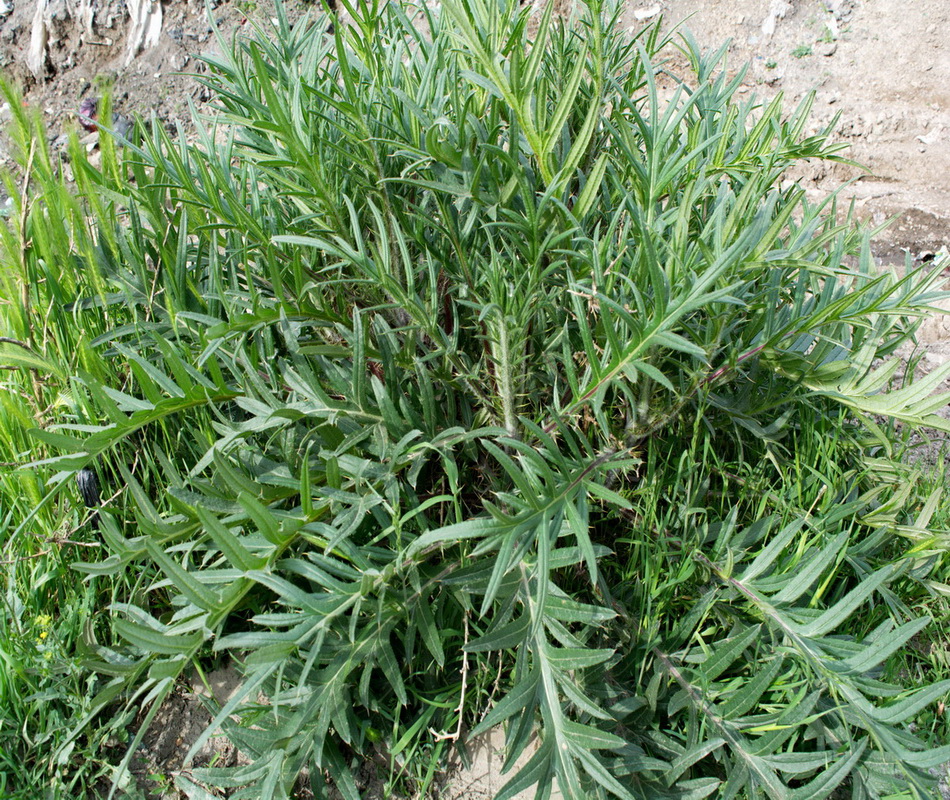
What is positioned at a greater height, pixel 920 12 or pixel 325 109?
pixel 325 109

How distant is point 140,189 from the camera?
5.24 feet

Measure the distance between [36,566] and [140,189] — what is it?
2.69 ft

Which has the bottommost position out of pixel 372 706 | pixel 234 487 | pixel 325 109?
pixel 372 706

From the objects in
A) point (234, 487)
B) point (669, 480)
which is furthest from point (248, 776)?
point (669, 480)

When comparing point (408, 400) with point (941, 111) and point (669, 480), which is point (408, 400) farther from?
point (941, 111)

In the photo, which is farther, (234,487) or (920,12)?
(920,12)

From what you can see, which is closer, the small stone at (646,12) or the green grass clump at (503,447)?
the green grass clump at (503,447)

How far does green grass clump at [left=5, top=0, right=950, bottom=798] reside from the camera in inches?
46.8

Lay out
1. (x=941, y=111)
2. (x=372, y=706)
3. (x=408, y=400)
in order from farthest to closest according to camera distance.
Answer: (x=941, y=111) < (x=408, y=400) < (x=372, y=706)

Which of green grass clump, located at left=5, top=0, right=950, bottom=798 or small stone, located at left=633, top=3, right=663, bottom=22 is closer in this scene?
green grass clump, located at left=5, top=0, right=950, bottom=798

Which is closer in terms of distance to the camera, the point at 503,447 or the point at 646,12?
the point at 503,447

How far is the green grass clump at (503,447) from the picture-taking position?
1.19 metres

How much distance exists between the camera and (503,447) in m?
1.48

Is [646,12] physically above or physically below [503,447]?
above
